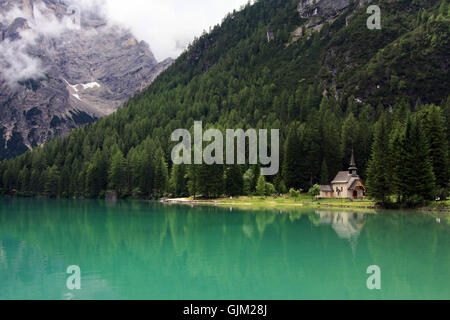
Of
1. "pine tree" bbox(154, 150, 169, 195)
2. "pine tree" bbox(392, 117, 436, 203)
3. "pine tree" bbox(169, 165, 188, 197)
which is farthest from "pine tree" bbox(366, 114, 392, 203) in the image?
"pine tree" bbox(154, 150, 169, 195)

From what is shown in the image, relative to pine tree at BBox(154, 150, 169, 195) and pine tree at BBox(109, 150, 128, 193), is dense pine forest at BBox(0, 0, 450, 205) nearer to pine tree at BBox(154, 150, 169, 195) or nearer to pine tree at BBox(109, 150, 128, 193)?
pine tree at BBox(109, 150, 128, 193)

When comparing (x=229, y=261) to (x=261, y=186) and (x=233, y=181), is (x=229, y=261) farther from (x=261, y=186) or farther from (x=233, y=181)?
(x=233, y=181)

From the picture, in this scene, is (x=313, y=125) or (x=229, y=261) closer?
(x=229, y=261)

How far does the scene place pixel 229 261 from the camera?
84.5 feet

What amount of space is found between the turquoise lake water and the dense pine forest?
27.9m

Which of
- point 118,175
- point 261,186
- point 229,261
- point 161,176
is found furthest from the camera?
point 118,175

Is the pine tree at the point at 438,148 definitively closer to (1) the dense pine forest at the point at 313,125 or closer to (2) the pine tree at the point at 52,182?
(1) the dense pine forest at the point at 313,125

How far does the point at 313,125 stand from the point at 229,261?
81433 millimetres

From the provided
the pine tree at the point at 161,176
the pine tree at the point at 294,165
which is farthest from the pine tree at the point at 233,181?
the pine tree at the point at 161,176

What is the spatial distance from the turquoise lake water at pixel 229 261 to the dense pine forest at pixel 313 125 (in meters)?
27.9

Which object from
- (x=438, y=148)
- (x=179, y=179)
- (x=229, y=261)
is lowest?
(x=229, y=261)

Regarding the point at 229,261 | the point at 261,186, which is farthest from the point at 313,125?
the point at 229,261

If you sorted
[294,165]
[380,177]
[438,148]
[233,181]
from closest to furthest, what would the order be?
[380,177]
[438,148]
[294,165]
[233,181]
